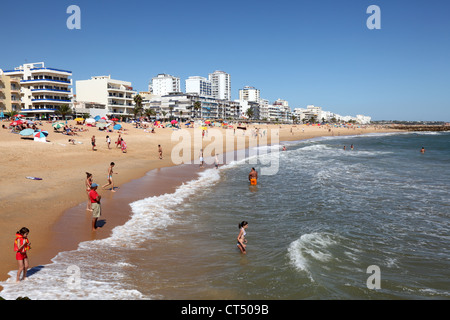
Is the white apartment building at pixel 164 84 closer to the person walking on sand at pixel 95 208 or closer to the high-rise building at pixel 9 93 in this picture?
the high-rise building at pixel 9 93

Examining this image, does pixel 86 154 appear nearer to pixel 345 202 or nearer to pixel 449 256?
pixel 345 202

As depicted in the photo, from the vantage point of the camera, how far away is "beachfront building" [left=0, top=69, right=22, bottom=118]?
2205 inches

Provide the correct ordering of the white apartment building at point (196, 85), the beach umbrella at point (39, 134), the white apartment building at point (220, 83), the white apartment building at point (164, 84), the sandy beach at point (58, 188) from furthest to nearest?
the white apartment building at point (220, 83), the white apartment building at point (196, 85), the white apartment building at point (164, 84), the beach umbrella at point (39, 134), the sandy beach at point (58, 188)

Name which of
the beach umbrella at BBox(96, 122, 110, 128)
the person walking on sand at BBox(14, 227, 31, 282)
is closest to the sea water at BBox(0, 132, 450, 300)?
the person walking on sand at BBox(14, 227, 31, 282)

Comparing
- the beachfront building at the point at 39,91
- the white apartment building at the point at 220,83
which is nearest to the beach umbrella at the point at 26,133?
the beachfront building at the point at 39,91

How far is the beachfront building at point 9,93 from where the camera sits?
56000mm

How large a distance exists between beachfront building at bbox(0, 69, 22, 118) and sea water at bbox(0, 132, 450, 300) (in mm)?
56841

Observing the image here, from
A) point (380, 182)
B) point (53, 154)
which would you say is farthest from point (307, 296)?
point (53, 154)

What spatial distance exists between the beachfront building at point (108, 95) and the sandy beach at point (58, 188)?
42758 mm

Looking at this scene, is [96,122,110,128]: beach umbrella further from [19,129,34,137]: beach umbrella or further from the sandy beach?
[19,129,34,137]: beach umbrella

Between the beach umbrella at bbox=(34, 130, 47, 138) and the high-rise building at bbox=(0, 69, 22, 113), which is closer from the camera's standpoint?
the beach umbrella at bbox=(34, 130, 47, 138)

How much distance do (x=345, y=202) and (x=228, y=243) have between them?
27.5ft

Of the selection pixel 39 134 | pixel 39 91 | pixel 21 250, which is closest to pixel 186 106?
pixel 39 91
